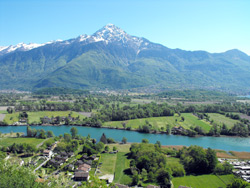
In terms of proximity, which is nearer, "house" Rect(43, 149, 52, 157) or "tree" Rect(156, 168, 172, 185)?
"tree" Rect(156, 168, 172, 185)

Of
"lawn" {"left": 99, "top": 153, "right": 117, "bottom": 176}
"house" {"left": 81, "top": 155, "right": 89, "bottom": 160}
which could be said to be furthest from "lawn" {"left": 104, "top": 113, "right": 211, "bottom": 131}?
"house" {"left": 81, "top": 155, "right": 89, "bottom": 160}

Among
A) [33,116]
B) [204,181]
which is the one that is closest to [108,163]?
[204,181]

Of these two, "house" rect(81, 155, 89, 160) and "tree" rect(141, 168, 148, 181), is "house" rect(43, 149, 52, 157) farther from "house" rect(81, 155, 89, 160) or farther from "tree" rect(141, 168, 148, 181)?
"tree" rect(141, 168, 148, 181)

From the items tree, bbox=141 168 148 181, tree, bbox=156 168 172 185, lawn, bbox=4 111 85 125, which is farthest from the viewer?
lawn, bbox=4 111 85 125

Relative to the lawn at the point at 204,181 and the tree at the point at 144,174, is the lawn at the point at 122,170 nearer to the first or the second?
the tree at the point at 144,174

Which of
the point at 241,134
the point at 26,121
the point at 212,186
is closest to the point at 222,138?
the point at 241,134

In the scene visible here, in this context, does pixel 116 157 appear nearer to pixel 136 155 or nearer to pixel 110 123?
pixel 136 155

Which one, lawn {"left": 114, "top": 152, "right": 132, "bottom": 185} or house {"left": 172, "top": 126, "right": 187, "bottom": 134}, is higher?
house {"left": 172, "top": 126, "right": 187, "bottom": 134}

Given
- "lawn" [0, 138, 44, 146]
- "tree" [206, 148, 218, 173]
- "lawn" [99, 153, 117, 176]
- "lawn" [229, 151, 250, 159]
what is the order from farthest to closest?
"lawn" [0, 138, 44, 146], "lawn" [229, 151, 250, 159], "tree" [206, 148, 218, 173], "lawn" [99, 153, 117, 176]
